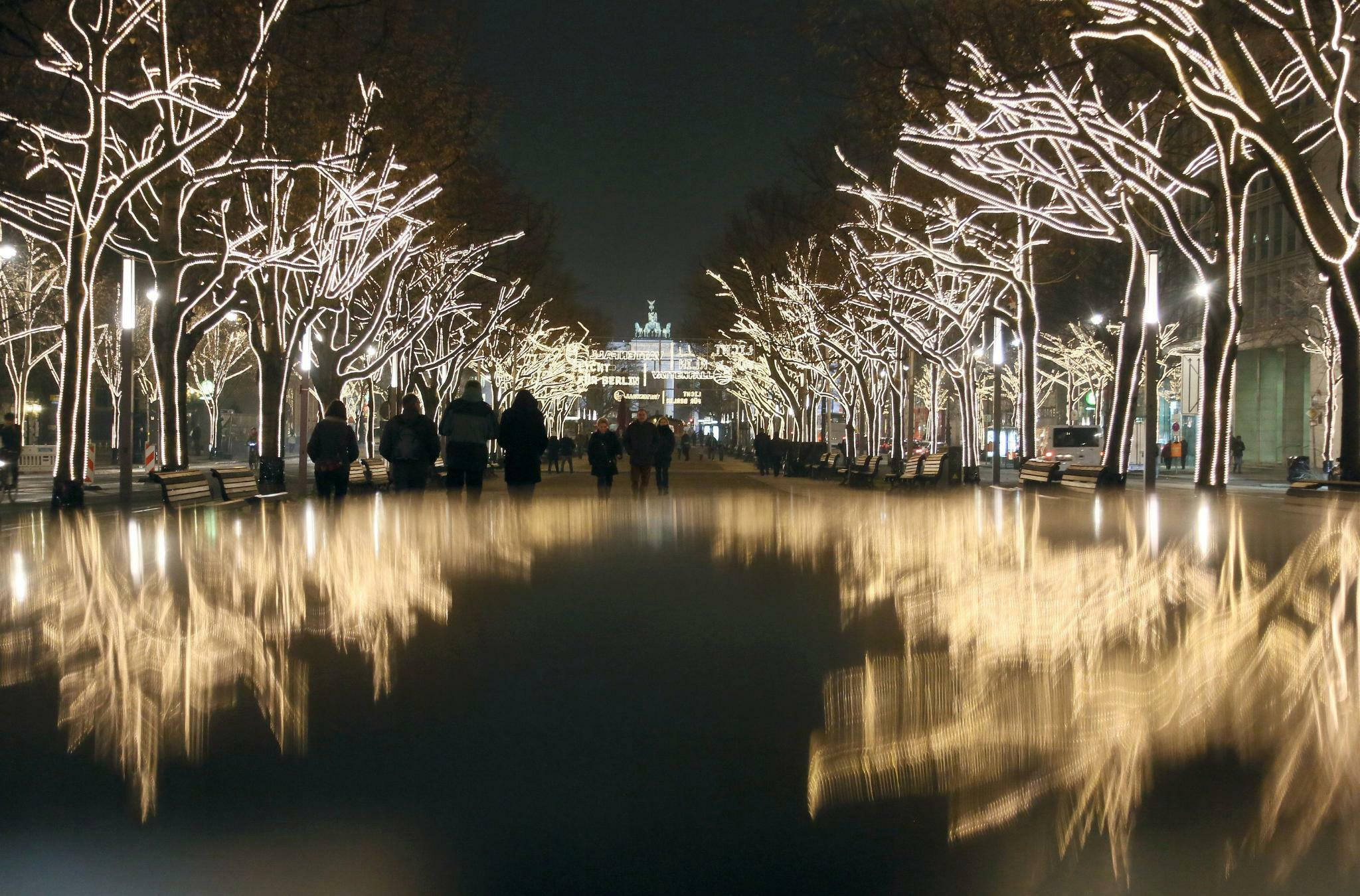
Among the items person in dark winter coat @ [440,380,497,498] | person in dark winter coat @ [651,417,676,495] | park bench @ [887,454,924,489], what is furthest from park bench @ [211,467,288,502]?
park bench @ [887,454,924,489]

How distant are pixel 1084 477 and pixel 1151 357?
102 inches

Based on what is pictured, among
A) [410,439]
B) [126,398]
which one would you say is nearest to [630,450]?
[410,439]

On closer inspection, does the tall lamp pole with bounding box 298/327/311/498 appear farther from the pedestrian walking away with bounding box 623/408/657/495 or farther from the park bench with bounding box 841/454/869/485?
the park bench with bounding box 841/454/869/485

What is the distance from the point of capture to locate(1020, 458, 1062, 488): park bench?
32.7 m

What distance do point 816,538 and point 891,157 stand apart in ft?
99.3

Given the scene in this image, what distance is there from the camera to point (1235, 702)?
6367 mm

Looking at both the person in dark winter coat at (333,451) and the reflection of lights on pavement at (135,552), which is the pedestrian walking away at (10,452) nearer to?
the person in dark winter coat at (333,451)

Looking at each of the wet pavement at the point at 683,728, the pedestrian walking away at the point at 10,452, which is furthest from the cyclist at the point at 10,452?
the wet pavement at the point at 683,728

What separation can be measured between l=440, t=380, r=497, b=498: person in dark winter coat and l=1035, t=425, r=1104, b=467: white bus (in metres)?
42.0

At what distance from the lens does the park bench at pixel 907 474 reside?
121ft

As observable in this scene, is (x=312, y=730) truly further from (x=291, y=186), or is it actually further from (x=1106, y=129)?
(x=291, y=186)

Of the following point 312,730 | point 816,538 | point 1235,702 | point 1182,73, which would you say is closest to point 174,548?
point 816,538

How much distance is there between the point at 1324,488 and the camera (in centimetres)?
2405

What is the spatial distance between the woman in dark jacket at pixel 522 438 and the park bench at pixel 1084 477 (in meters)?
10.3
